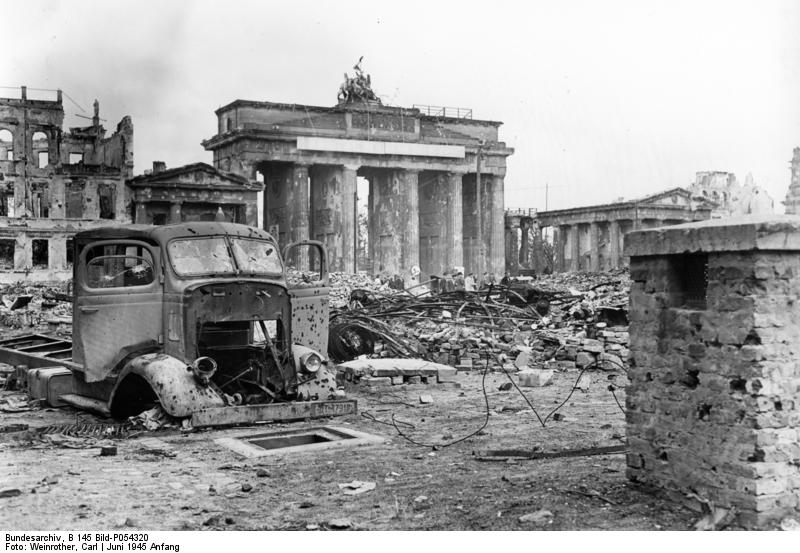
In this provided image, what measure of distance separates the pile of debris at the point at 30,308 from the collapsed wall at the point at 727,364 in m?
19.1

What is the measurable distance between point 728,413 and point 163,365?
5.68 meters

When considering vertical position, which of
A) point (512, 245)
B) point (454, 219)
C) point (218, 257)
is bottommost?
point (218, 257)

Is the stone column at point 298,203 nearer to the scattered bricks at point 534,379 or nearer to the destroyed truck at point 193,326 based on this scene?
the scattered bricks at point 534,379

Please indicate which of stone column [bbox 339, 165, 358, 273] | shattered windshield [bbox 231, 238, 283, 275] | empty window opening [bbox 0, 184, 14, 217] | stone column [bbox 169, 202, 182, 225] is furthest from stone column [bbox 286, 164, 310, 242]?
shattered windshield [bbox 231, 238, 283, 275]

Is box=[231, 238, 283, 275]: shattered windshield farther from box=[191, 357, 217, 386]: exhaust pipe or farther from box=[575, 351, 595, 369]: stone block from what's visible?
box=[575, 351, 595, 369]: stone block

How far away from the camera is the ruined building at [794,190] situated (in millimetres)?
10987

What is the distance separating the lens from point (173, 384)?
8.64 metres

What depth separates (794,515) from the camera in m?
5.09

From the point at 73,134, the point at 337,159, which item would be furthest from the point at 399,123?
the point at 73,134

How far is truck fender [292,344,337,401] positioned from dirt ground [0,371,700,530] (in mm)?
388

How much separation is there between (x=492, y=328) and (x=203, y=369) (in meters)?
11.2

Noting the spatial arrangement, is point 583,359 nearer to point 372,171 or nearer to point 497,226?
point 372,171

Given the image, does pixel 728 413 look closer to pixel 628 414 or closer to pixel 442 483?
pixel 628 414

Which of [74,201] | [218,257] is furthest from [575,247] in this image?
[218,257]
